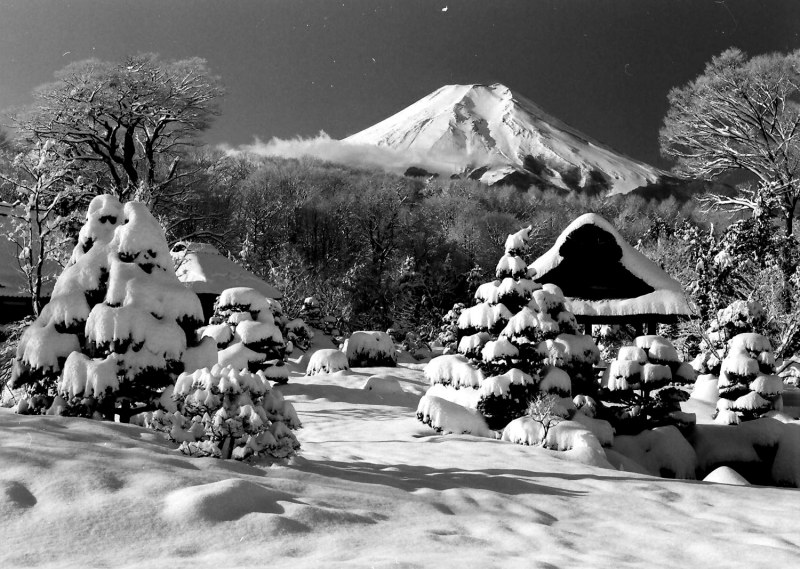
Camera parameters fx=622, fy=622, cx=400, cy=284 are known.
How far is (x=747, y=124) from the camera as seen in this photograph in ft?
86.4

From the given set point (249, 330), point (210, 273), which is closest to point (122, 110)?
point (210, 273)

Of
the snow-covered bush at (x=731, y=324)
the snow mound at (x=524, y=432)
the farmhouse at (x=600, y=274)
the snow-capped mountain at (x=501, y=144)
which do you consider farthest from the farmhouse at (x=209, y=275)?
the snow-capped mountain at (x=501, y=144)

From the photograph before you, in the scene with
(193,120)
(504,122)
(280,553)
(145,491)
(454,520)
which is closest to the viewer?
(280,553)

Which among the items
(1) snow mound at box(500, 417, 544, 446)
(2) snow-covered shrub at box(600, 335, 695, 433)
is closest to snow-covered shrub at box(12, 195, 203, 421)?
(1) snow mound at box(500, 417, 544, 446)

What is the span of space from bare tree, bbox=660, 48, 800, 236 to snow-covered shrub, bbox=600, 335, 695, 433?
14.4m

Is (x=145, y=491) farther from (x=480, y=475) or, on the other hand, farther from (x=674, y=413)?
(x=674, y=413)

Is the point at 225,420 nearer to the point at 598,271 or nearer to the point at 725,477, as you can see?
the point at 725,477

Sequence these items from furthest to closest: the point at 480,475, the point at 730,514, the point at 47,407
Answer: the point at 47,407 → the point at 480,475 → the point at 730,514

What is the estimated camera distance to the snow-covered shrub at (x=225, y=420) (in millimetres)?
6328

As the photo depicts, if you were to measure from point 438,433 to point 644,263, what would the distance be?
30.5ft

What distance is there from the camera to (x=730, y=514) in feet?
21.3

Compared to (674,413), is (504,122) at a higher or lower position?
higher

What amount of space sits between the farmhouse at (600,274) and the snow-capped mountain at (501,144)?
83332mm

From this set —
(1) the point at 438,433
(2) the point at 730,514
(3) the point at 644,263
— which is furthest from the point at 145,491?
(3) the point at 644,263
